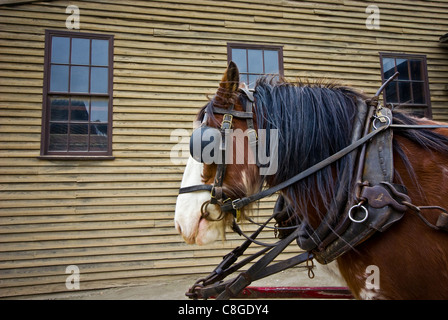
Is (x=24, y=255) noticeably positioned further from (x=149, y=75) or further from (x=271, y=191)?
(x=271, y=191)

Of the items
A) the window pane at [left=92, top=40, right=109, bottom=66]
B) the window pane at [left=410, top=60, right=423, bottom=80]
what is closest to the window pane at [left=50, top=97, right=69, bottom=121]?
the window pane at [left=92, top=40, right=109, bottom=66]

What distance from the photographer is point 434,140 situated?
128cm

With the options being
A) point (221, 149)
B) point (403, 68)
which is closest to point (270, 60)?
point (403, 68)

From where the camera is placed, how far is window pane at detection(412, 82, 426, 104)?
5.59 m

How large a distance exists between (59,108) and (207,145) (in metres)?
3.87

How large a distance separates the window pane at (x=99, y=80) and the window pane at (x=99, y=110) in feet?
0.60

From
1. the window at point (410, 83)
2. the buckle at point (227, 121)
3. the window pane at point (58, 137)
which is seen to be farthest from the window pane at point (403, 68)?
the window pane at point (58, 137)

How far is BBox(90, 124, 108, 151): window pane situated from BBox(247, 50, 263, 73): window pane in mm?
2758

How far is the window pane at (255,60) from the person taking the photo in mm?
4844

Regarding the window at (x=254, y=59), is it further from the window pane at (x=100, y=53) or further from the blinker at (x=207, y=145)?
the blinker at (x=207, y=145)

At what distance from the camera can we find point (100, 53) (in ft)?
14.2

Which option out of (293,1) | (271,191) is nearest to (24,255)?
(271,191)

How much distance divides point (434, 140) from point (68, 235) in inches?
175
